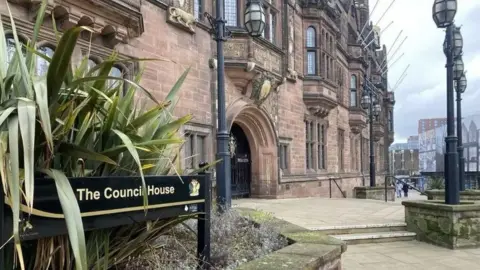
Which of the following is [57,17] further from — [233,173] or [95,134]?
[233,173]

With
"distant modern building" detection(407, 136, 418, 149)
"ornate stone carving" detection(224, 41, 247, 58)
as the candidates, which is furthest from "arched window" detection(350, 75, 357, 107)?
"distant modern building" detection(407, 136, 418, 149)

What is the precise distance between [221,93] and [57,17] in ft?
9.89

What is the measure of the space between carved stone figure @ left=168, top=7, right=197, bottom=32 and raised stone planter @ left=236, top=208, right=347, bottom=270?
22.4 ft

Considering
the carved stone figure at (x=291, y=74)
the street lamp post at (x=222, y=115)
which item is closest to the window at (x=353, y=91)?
the carved stone figure at (x=291, y=74)

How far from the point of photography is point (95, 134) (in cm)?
264

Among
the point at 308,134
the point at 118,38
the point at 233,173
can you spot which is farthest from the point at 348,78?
the point at 118,38

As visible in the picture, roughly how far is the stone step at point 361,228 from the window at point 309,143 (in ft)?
31.1

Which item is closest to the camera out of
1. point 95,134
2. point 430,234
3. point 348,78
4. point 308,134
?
point 95,134

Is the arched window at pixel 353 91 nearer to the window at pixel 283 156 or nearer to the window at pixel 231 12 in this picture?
the window at pixel 283 156

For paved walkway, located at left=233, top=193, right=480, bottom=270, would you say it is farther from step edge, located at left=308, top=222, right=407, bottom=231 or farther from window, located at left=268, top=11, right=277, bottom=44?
window, located at left=268, top=11, right=277, bottom=44

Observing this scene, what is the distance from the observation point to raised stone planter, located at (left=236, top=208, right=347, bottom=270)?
9.93 ft

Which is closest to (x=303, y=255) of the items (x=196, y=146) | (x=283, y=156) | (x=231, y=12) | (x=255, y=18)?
(x=255, y=18)

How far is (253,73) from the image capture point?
41.1 ft

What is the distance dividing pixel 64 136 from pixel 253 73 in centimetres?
1050
